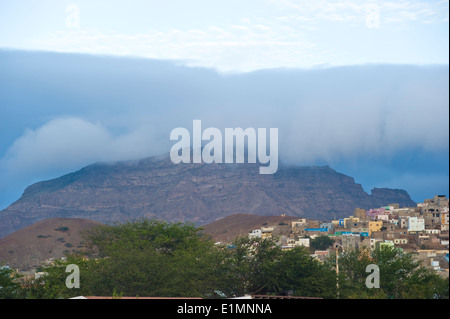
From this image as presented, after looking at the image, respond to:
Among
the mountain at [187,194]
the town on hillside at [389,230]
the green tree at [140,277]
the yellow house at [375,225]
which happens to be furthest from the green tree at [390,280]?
the mountain at [187,194]

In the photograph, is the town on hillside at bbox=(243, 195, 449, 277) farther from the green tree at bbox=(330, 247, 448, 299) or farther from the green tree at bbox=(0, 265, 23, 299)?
the green tree at bbox=(0, 265, 23, 299)

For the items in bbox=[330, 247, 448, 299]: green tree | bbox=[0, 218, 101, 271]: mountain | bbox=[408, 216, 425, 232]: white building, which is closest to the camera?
bbox=[330, 247, 448, 299]: green tree

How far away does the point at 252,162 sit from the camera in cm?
18288

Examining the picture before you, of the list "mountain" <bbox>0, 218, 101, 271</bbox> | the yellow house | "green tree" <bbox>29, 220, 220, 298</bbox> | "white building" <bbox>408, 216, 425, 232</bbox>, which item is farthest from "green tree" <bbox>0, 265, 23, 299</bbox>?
"white building" <bbox>408, 216, 425, 232</bbox>

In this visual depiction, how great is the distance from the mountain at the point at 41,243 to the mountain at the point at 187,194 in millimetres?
40168

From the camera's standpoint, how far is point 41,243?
4286 inches

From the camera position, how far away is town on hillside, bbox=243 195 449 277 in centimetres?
9479

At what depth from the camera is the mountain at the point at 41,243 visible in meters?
101

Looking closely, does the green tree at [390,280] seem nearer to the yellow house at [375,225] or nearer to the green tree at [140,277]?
the green tree at [140,277]

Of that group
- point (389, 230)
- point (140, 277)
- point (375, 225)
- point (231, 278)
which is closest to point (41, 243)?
point (375, 225)

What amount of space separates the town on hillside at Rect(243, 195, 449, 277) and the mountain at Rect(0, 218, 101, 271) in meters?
34.1
